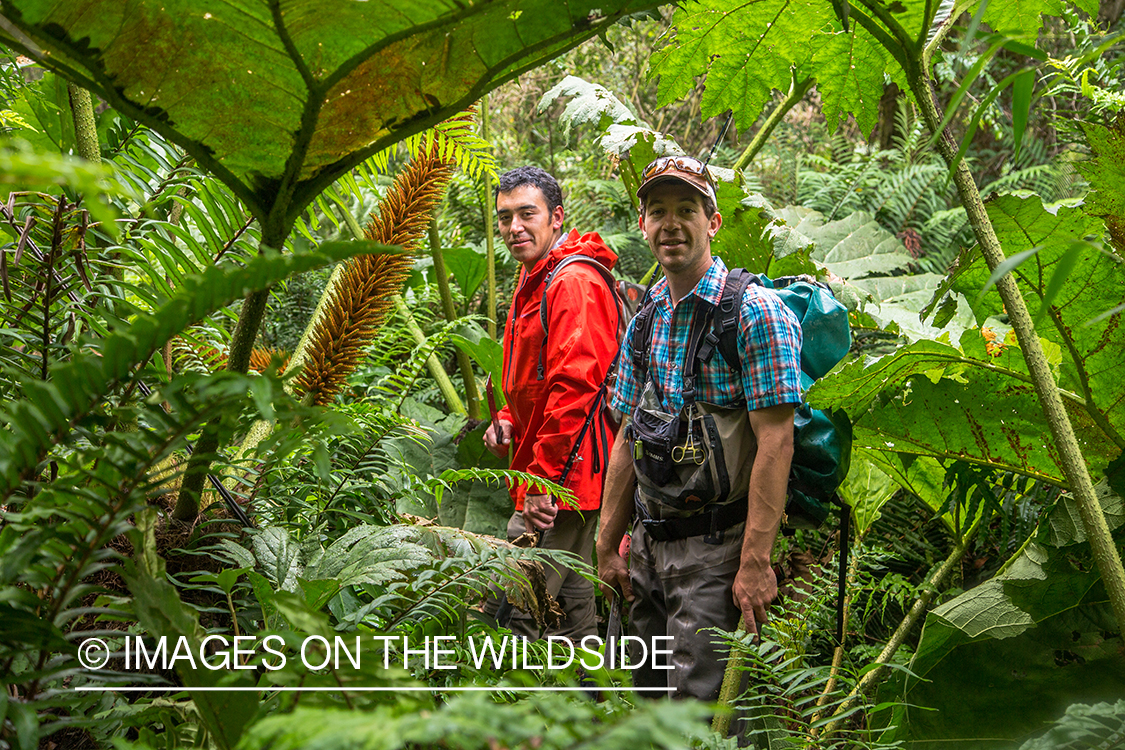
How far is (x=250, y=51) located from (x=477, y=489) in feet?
8.93

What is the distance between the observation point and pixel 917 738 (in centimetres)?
195

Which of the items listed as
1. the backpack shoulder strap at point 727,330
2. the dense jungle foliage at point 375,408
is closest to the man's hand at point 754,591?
the dense jungle foliage at point 375,408

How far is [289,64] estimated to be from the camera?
3.70ft

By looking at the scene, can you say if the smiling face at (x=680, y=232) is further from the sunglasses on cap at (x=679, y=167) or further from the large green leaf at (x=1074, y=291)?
the large green leaf at (x=1074, y=291)

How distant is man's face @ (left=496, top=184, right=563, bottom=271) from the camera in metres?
3.42

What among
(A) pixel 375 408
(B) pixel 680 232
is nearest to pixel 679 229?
(B) pixel 680 232

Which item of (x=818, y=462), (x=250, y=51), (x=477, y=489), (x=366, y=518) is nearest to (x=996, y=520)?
(x=818, y=462)

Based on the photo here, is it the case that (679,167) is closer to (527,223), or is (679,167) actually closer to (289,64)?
(527,223)

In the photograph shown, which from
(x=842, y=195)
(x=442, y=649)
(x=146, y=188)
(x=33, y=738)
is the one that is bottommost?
(x=33, y=738)

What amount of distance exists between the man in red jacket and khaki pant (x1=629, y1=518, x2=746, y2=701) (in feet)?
1.49

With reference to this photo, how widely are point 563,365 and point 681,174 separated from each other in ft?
2.72

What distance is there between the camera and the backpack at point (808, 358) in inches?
91.0

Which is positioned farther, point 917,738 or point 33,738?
point 917,738

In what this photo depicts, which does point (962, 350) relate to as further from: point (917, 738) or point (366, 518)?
point (366, 518)
